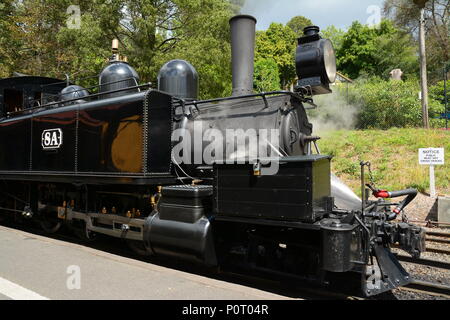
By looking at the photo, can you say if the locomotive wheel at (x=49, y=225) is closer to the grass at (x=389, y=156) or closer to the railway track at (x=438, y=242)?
the railway track at (x=438, y=242)

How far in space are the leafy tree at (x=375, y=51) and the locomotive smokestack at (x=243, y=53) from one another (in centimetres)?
3043

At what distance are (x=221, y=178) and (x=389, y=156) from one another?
32.6 feet

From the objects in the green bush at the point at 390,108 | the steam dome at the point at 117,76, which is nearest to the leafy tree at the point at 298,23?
the green bush at the point at 390,108

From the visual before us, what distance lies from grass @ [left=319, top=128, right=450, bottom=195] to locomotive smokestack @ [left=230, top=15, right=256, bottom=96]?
661 centimetres

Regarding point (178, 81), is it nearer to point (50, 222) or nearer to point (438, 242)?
point (50, 222)

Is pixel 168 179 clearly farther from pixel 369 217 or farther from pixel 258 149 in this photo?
pixel 369 217

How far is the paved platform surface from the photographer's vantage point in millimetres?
3889

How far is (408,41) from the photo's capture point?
3328cm

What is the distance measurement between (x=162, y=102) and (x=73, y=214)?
2.57 meters

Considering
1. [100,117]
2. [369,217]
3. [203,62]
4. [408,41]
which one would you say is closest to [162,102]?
[100,117]

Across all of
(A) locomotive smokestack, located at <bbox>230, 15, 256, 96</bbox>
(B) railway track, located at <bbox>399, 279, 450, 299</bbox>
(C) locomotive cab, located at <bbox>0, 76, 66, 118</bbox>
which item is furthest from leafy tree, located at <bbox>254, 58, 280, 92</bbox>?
(B) railway track, located at <bbox>399, 279, 450, 299</bbox>

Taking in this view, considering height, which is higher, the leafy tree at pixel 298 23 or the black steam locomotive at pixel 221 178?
the leafy tree at pixel 298 23

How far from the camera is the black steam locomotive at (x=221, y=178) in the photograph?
3.79m

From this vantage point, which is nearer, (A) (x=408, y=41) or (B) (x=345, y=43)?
(A) (x=408, y=41)
